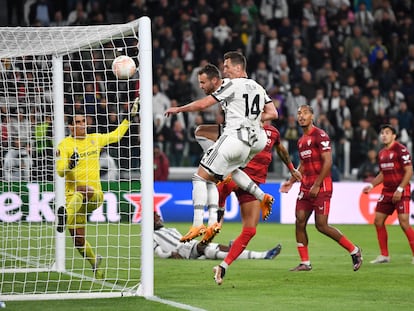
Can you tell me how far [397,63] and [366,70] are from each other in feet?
3.75

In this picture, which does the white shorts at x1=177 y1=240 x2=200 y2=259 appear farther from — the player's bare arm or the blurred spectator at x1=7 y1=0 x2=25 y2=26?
the blurred spectator at x1=7 y1=0 x2=25 y2=26

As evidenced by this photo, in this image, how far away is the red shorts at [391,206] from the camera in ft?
47.4

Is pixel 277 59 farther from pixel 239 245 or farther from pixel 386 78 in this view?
pixel 239 245

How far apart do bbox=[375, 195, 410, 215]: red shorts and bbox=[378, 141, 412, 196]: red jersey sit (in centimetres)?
8

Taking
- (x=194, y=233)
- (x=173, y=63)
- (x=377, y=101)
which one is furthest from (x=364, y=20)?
(x=194, y=233)

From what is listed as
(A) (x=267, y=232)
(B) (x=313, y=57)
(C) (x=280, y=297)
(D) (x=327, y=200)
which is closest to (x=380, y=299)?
(C) (x=280, y=297)

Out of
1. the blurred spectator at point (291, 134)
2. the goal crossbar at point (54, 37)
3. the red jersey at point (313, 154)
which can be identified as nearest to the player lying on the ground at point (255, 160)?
the red jersey at point (313, 154)

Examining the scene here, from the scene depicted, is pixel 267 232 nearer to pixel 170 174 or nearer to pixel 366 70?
pixel 170 174

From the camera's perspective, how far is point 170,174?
23172 millimetres

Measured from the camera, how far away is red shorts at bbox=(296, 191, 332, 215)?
1280 centimetres

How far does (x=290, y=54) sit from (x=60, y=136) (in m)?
15.1

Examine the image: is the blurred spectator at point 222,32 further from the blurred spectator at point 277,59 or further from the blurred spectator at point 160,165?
the blurred spectator at point 160,165

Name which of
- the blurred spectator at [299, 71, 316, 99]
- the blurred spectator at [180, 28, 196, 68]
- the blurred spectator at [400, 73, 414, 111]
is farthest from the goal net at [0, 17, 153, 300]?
the blurred spectator at [400, 73, 414, 111]

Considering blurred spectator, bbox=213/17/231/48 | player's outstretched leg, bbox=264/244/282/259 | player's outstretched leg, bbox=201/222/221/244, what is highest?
blurred spectator, bbox=213/17/231/48
